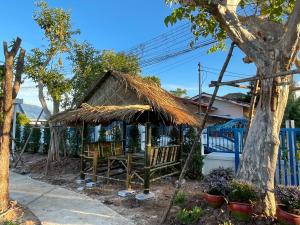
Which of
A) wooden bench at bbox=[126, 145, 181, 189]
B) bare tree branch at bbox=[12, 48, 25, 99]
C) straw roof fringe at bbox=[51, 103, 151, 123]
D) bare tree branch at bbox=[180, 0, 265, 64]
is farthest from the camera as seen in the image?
wooden bench at bbox=[126, 145, 181, 189]

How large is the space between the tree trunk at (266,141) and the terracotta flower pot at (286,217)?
0.23m

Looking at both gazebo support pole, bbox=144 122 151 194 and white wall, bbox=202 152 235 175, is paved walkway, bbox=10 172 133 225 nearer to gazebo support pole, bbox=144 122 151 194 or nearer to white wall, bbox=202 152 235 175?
gazebo support pole, bbox=144 122 151 194

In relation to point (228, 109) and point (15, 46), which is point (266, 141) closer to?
point (15, 46)

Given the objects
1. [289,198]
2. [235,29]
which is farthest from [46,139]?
[289,198]

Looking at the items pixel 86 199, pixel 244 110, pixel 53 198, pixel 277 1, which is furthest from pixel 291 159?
pixel 244 110

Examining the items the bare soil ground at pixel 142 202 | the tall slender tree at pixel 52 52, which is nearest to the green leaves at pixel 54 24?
the tall slender tree at pixel 52 52

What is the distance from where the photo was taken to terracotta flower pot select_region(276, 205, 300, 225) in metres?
4.38

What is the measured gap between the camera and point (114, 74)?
31.7ft

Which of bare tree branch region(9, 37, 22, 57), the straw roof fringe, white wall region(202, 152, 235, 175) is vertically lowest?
white wall region(202, 152, 235, 175)

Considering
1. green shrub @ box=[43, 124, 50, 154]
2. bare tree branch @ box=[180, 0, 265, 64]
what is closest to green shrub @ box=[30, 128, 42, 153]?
green shrub @ box=[43, 124, 50, 154]

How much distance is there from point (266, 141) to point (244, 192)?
3.11 feet

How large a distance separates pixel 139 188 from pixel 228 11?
18.3 feet

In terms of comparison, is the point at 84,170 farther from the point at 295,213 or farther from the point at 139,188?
the point at 295,213

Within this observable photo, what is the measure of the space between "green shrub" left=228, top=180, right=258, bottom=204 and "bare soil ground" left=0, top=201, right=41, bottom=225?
3729 millimetres
